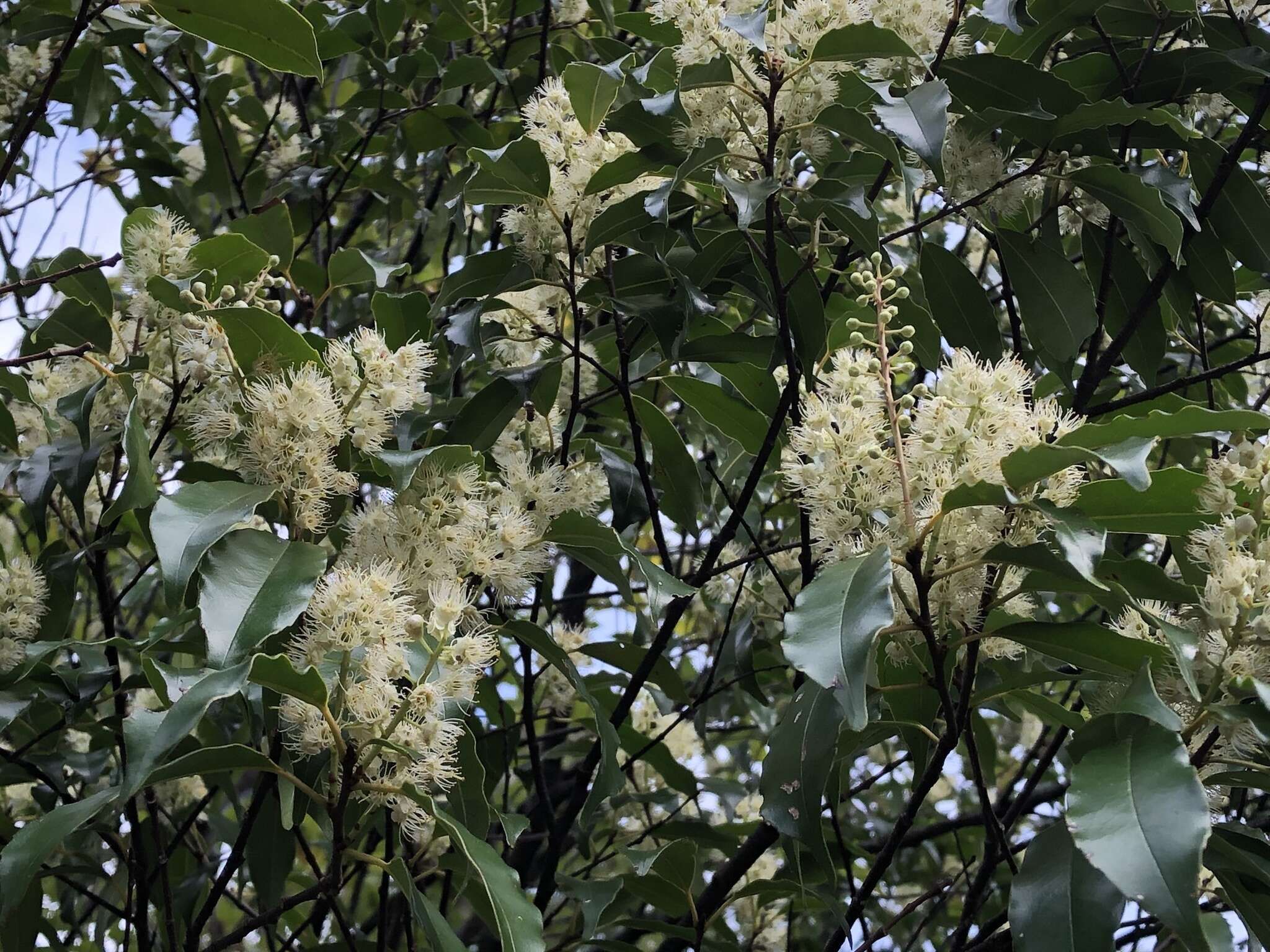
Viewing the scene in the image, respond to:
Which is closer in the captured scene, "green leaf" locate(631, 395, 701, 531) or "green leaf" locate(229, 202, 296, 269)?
"green leaf" locate(229, 202, 296, 269)

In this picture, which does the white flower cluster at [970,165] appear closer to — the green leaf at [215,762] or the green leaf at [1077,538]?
the green leaf at [1077,538]

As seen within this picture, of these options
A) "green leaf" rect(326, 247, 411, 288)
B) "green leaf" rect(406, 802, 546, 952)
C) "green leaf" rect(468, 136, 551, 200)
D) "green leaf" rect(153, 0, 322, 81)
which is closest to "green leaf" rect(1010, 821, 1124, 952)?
"green leaf" rect(406, 802, 546, 952)

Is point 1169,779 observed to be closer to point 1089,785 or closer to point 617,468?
point 1089,785


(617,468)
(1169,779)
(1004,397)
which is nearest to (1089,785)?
(1169,779)

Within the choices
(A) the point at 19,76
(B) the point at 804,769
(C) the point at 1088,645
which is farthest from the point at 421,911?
(A) the point at 19,76

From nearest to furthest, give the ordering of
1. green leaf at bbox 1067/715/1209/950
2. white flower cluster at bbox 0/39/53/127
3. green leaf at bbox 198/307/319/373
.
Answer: green leaf at bbox 1067/715/1209/950 < green leaf at bbox 198/307/319/373 < white flower cluster at bbox 0/39/53/127

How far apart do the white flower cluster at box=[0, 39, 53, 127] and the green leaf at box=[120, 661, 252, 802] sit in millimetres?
2382

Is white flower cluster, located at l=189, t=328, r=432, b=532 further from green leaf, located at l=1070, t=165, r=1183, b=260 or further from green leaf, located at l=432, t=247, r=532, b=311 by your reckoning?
green leaf, located at l=1070, t=165, r=1183, b=260

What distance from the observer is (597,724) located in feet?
5.75

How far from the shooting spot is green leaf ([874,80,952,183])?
1550mm

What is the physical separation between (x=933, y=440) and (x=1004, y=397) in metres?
0.14

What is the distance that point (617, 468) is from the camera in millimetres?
2107

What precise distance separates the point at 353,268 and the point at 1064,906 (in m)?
1.48

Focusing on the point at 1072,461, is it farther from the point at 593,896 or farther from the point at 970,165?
the point at 593,896
